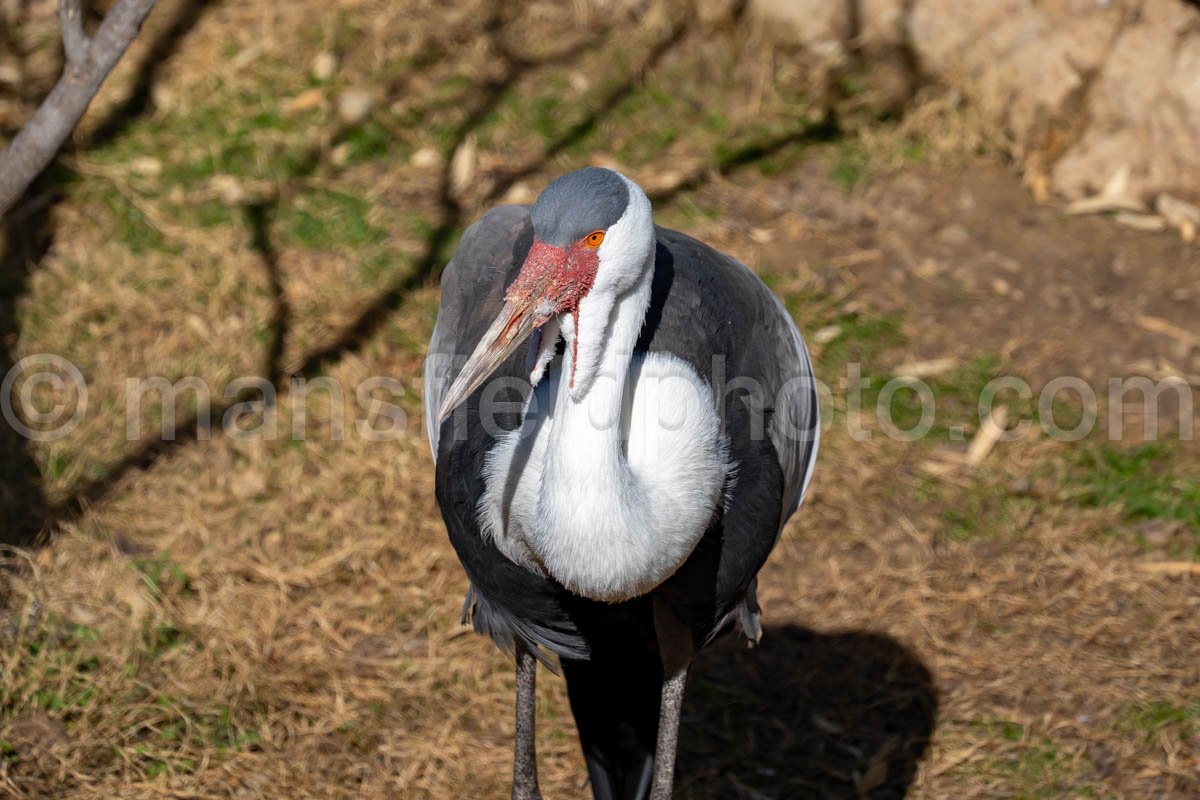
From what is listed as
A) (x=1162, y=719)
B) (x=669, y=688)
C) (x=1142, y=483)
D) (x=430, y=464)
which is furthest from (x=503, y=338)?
(x=1142, y=483)

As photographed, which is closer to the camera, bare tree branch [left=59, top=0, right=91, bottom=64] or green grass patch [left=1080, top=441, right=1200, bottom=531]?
bare tree branch [left=59, top=0, right=91, bottom=64]

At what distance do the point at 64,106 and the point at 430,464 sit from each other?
1.69 m

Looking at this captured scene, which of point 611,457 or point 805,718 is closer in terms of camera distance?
point 611,457

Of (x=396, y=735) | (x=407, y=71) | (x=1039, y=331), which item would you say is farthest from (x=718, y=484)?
(x=407, y=71)

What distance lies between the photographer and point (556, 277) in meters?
2.52

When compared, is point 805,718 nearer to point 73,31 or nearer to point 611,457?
point 611,457

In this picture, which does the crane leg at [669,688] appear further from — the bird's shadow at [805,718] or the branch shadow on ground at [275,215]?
the branch shadow on ground at [275,215]

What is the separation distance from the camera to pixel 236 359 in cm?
496

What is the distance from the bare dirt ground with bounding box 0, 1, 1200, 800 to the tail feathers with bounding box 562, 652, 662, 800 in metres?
0.32

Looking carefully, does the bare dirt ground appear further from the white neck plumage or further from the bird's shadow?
the white neck plumage

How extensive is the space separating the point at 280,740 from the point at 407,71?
3.47 meters

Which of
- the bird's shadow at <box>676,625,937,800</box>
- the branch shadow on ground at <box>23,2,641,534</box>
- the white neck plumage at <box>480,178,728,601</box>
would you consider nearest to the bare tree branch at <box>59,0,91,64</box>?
the branch shadow on ground at <box>23,2,641,534</box>

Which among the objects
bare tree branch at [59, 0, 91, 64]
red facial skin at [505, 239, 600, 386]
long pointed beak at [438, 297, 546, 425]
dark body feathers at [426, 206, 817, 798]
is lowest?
dark body feathers at [426, 206, 817, 798]

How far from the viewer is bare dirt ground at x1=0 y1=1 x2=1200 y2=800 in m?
3.77
